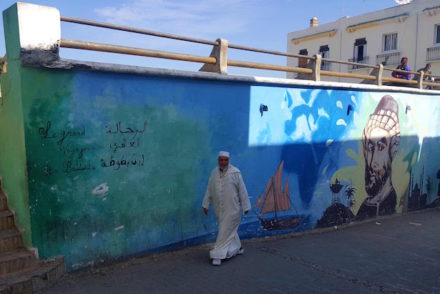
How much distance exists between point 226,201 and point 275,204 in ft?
5.72

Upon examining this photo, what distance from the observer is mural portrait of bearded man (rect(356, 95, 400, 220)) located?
8031 millimetres

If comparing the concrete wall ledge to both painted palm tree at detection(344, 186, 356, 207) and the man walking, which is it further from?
painted palm tree at detection(344, 186, 356, 207)

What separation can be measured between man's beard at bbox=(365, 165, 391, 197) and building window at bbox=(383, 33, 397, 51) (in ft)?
47.5

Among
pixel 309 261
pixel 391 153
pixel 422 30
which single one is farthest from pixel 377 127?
pixel 422 30

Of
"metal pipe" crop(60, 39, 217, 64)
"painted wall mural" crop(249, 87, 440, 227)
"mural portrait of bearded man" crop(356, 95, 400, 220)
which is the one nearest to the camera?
"metal pipe" crop(60, 39, 217, 64)

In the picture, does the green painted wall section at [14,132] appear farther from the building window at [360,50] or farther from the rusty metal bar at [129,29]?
the building window at [360,50]

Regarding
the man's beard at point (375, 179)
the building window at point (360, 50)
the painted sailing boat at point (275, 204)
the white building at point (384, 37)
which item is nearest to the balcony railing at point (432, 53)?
the white building at point (384, 37)

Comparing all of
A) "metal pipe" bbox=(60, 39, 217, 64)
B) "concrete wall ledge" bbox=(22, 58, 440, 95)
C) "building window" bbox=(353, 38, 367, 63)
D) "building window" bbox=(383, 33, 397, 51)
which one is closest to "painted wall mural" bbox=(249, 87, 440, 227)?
"concrete wall ledge" bbox=(22, 58, 440, 95)

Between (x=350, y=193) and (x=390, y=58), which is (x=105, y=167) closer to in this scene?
(x=350, y=193)

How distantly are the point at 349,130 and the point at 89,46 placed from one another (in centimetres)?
529

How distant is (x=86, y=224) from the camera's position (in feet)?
14.7

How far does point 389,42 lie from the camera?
813 inches

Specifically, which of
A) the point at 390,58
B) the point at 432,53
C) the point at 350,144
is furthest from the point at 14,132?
the point at 390,58

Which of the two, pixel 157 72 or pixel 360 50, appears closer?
pixel 157 72
